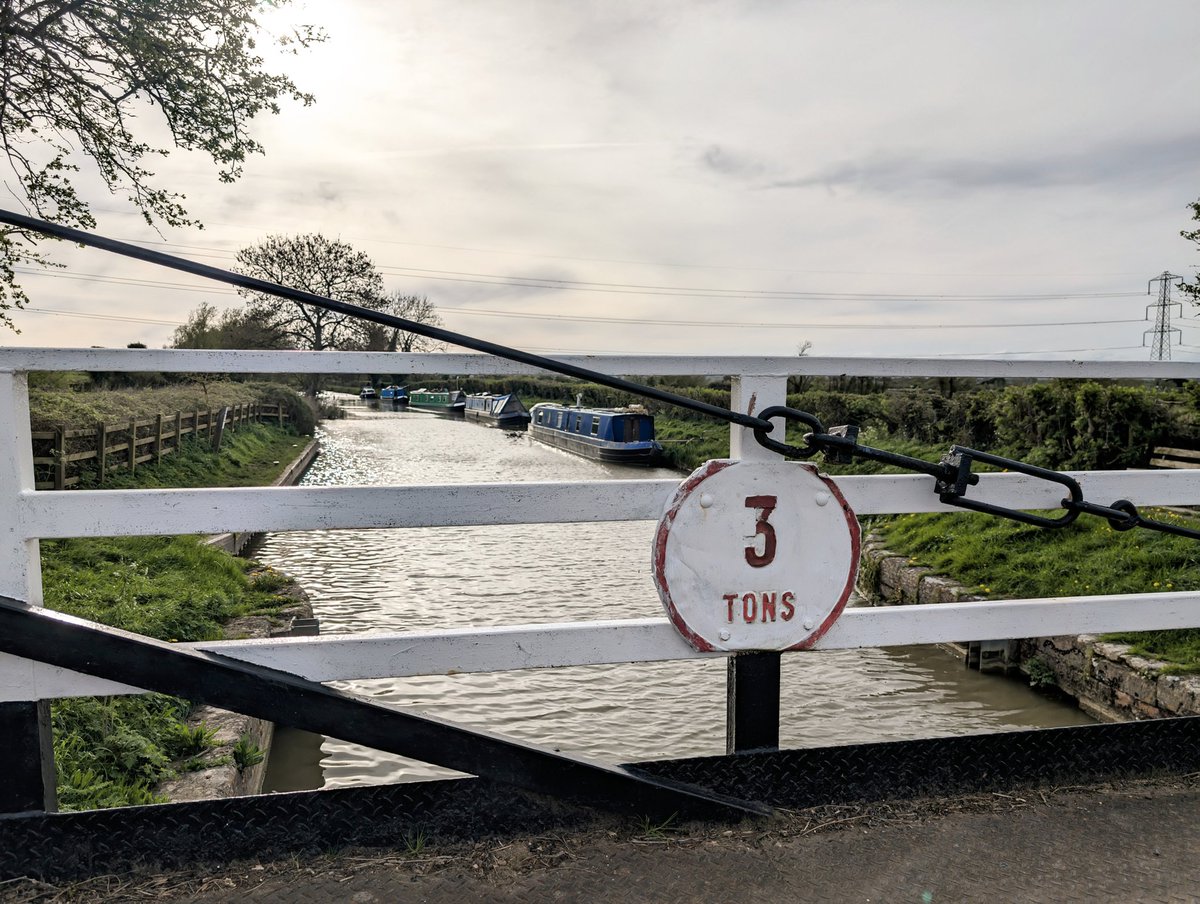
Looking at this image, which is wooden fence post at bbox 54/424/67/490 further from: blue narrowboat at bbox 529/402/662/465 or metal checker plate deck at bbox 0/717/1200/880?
blue narrowboat at bbox 529/402/662/465

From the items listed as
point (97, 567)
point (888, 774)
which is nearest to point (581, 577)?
point (97, 567)

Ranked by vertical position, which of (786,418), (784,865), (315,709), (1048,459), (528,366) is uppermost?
(528,366)

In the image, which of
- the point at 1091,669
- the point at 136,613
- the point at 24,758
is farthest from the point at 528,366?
the point at 1091,669

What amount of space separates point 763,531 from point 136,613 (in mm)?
5475

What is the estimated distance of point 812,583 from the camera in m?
2.24

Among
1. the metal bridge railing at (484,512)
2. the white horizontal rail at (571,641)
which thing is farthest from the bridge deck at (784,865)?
the white horizontal rail at (571,641)

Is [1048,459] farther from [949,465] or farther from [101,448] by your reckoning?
[101,448]

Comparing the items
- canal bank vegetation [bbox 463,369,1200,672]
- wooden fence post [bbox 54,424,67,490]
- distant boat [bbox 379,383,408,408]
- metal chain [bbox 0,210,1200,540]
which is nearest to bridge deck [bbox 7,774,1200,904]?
metal chain [bbox 0,210,1200,540]

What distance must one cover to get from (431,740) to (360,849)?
334 mm

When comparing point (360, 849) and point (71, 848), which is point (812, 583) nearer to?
point (360, 849)

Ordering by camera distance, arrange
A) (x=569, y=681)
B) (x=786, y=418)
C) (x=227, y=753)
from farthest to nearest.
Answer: (x=569, y=681) → (x=227, y=753) → (x=786, y=418)

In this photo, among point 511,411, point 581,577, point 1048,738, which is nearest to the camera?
point 1048,738

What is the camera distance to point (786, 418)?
2.22 meters

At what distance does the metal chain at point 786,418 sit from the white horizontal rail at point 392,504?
8cm
